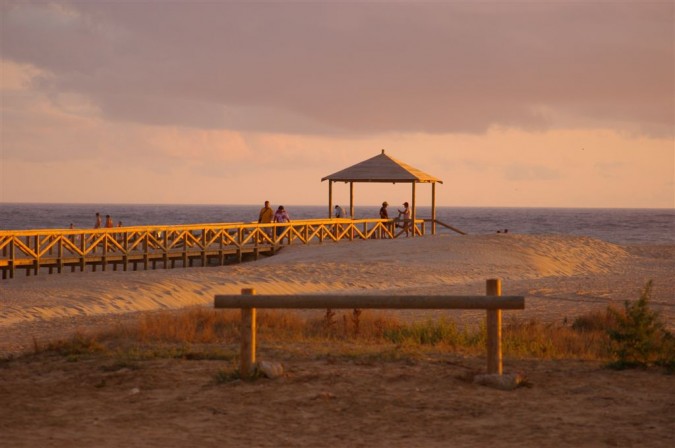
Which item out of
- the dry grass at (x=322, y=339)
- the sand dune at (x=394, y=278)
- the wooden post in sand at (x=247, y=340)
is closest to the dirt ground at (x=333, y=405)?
the wooden post in sand at (x=247, y=340)

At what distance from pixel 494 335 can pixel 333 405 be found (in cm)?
164

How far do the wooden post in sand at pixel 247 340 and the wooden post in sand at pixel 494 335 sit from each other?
2114 mm

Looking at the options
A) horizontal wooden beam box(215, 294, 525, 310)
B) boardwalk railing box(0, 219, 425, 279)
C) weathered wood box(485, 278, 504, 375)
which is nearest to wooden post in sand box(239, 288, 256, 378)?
horizontal wooden beam box(215, 294, 525, 310)

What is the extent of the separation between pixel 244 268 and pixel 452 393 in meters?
17.7

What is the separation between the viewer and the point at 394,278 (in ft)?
83.0

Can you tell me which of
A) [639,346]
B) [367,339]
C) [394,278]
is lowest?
[394,278]

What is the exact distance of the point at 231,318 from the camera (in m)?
14.1

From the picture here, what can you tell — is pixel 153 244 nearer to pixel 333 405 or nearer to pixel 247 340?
pixel 247 340

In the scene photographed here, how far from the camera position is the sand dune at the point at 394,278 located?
1883 centimetres

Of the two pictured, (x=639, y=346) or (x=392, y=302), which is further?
(x=639, y=346)

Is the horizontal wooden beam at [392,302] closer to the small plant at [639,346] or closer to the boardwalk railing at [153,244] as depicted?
the small plant at [639,346]

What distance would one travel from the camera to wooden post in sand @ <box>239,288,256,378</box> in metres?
8.98

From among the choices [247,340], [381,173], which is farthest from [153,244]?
[247,340]

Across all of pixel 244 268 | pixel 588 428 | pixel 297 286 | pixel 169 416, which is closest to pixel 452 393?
pixel 588 428
